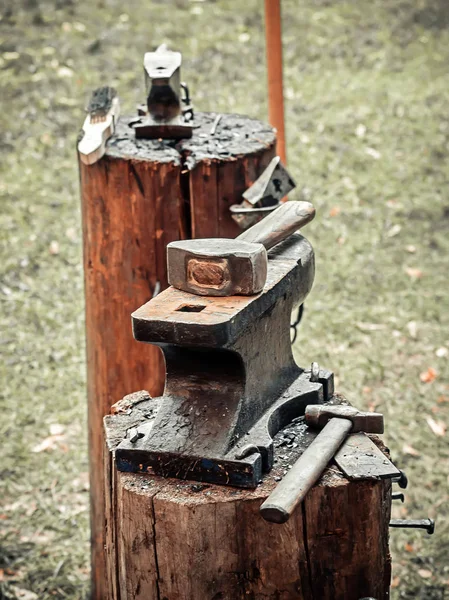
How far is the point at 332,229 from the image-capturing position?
24.0 feet

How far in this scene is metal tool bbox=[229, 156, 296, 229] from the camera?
3.70 m

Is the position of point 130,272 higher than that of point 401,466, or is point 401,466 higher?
point 130,272

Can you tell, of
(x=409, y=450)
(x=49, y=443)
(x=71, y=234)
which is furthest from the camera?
(x=71, y=234)

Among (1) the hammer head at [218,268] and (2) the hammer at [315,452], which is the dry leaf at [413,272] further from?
(1) the hammer head at [218,268]

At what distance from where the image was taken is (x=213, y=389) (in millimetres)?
2588

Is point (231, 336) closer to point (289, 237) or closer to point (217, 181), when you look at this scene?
point (289, 237)

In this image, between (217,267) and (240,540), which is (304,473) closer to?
(240,540)

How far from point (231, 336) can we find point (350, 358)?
3779mm

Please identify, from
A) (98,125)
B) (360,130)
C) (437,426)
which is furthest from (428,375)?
(360,130)

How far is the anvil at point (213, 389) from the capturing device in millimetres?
2422

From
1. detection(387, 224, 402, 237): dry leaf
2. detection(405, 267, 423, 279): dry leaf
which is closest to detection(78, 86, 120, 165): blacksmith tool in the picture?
detection(405, 267, 423, 279): dry leaf

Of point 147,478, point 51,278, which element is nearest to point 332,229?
point 51,278

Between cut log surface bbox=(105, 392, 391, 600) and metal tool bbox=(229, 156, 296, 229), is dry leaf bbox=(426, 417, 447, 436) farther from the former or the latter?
cut log surface bbox=(105, 392, 391, 600)

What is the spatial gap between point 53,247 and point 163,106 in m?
3.24
